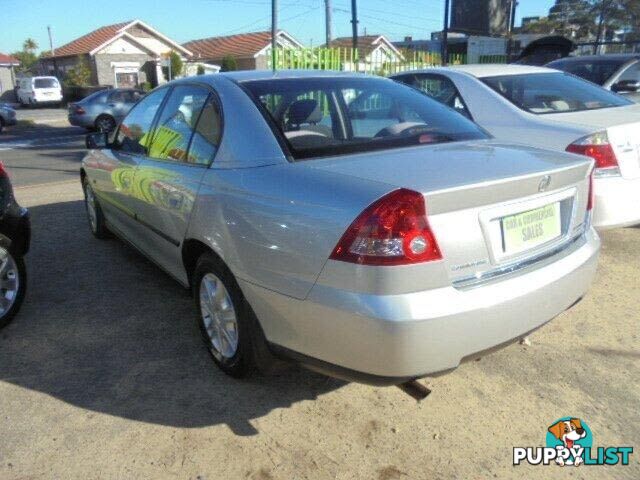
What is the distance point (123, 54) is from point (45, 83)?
28.8 ft

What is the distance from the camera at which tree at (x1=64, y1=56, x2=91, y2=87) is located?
136ft

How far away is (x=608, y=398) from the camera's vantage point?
2678mm

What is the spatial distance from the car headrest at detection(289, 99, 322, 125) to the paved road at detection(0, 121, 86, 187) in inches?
295

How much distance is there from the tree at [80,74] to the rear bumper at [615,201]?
43.5 meters

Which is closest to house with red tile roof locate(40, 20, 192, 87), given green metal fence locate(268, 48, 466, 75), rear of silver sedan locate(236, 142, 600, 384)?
green metal fence locate(268, 48, 466, 75)

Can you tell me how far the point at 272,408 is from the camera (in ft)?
8.79

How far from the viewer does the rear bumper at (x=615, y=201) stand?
3.92 m

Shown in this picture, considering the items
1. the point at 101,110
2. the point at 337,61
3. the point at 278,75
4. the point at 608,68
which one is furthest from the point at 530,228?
the point at 101,110

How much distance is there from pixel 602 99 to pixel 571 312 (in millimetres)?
2533

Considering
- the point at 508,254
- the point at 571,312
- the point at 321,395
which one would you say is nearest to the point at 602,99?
the point at 571,312

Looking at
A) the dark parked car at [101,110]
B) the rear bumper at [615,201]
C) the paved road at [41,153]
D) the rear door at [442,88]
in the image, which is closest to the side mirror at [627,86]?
the rear door at [442,88]

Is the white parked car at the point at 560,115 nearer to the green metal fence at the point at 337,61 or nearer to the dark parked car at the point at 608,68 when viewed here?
the dark parked car at the point at 608,68

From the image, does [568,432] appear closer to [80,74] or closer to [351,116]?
[351,116]

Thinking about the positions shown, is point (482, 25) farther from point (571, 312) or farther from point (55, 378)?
point (55, 378)
